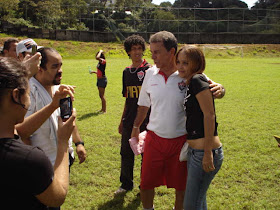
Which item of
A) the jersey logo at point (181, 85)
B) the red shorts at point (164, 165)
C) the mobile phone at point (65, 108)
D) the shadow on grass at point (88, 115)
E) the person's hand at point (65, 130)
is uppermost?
the jersey logo at point (181, 85)

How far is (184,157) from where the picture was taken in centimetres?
292

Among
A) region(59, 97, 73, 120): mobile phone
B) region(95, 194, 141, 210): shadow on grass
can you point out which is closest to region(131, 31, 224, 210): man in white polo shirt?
region(95, 194, 141, 210): shadow on grass

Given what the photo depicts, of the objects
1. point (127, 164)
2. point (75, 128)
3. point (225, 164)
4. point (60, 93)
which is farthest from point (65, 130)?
point (225, 164)

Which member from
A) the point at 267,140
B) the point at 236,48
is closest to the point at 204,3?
the point at 236,48

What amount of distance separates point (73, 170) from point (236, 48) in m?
43.2

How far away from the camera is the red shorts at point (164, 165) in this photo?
3.14m

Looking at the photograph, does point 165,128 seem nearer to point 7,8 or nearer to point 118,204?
point 118,204

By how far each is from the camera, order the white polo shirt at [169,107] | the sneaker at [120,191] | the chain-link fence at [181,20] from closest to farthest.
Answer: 1. the white polo shirt at [169,107]
2. the sneaker at [120,191]
3. the chain-link fence at [181,20]

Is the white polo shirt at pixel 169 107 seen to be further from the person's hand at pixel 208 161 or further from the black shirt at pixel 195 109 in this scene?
the person's hand at pixel 208 161

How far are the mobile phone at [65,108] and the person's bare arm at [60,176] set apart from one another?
1.7 inches

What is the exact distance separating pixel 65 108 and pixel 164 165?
155 centimetres

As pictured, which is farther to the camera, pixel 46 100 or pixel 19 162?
pixel 46 100

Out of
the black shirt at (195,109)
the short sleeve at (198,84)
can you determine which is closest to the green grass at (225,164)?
the black shirt at (195,109)

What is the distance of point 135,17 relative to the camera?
50406 millimetres
